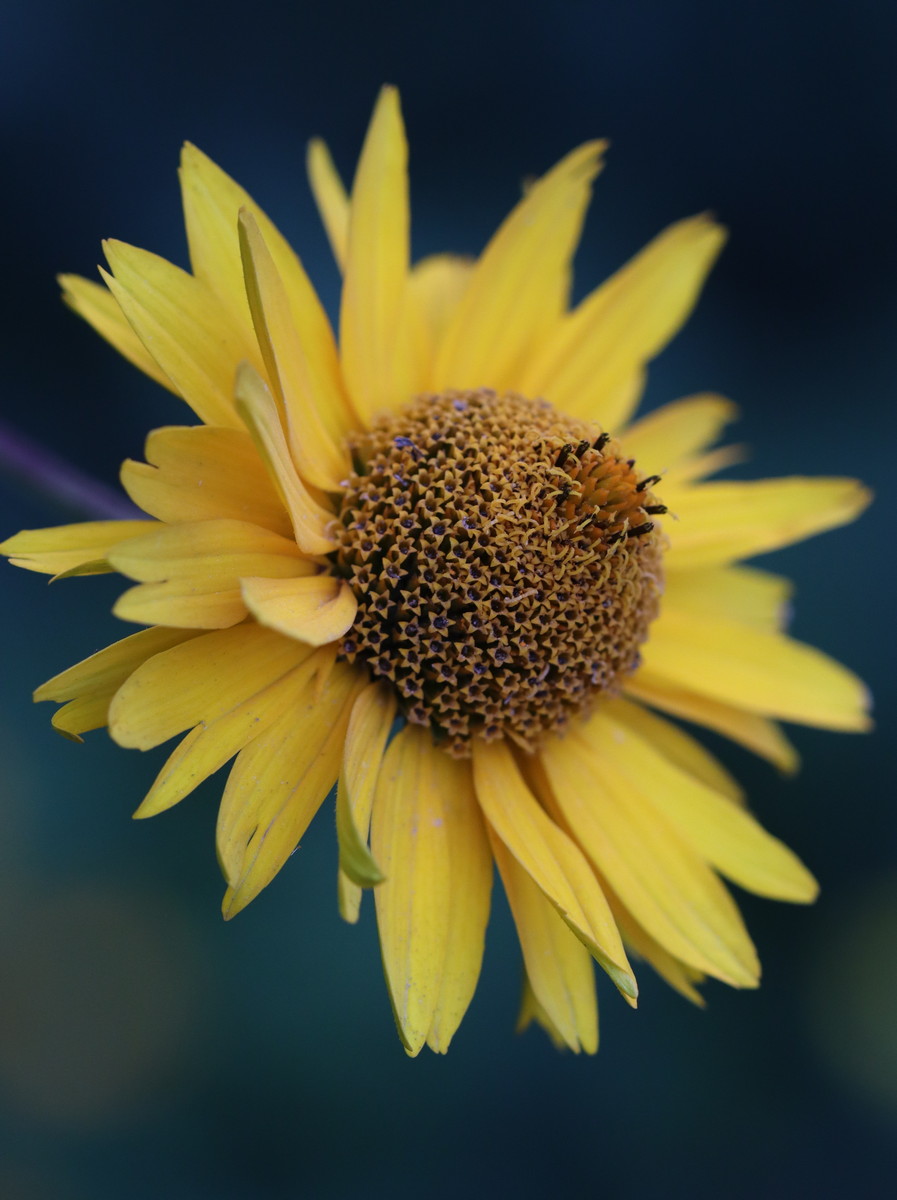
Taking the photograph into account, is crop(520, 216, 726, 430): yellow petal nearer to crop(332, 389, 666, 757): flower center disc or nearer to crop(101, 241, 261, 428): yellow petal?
crop(332, 389, 666, 757): flower center disc

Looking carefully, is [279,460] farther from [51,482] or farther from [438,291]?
[438,291]

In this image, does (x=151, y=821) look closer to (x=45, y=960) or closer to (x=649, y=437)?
(x=45, y=960)

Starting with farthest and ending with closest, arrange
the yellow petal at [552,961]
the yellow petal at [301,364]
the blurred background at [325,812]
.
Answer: the blurred background at [325,812] < the yellow petal at [552,961] < the yellow petal at [301,364]

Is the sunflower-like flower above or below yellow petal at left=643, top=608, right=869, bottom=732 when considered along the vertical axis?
above

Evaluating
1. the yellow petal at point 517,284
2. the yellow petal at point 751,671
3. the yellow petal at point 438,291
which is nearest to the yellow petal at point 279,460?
the yellow petal at point 517,284

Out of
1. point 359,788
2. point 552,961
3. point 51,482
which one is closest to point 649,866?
point 552,961

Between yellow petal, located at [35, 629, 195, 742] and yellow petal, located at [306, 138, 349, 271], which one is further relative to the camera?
yellow petal, located at [306, 138, 349, 271]

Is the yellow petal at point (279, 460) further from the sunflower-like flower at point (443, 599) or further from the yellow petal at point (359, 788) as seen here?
the yellow petal at point (359, 788)

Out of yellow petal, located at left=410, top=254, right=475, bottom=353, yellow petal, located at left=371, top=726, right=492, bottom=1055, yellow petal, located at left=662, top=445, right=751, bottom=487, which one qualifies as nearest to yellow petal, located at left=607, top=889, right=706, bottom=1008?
yellow petal, located at left=371, top=726, right=492, bottom=1055
